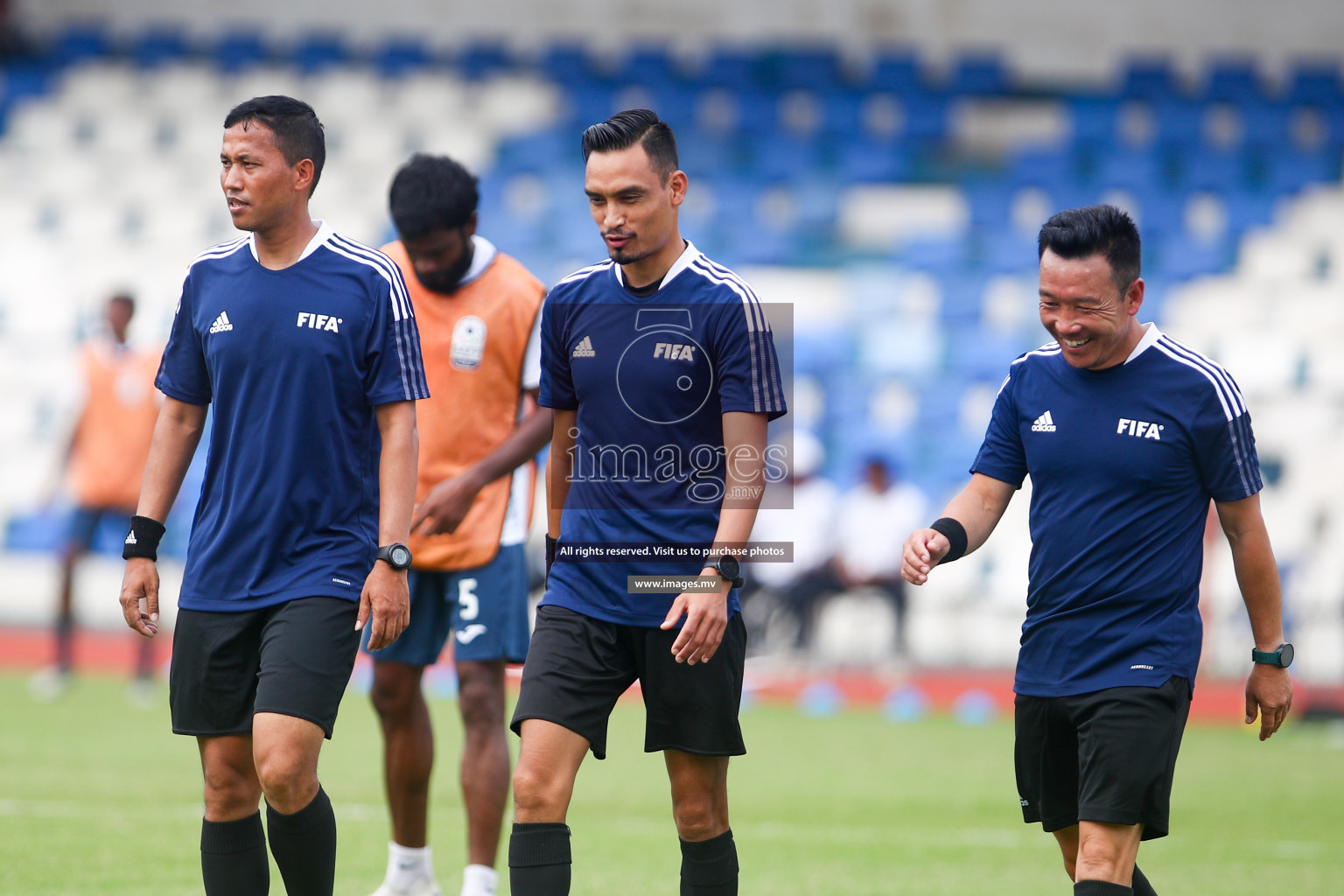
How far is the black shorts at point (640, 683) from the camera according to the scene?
175 inches

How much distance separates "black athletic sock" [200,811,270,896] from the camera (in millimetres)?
4383

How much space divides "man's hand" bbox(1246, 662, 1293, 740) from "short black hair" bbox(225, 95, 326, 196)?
303 centimetres

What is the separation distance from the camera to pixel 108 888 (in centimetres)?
573

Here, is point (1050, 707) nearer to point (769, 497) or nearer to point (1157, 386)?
Result: point (1157, 386)

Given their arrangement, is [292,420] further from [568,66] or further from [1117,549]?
[568,66]

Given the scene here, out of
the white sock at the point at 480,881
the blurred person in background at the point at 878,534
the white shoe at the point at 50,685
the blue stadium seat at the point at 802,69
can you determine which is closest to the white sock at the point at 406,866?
the white sock at the point at 480,881

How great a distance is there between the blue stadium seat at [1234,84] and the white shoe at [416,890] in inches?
646

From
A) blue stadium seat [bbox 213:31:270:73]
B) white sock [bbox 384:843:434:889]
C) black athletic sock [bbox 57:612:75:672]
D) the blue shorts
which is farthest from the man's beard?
blue stadium seat [bbox 213:31:270:73]

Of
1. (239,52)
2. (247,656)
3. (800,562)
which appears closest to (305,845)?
(247,656)

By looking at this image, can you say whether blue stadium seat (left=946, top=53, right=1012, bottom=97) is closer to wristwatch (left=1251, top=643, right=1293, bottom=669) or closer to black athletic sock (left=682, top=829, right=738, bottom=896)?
wristwatch (left=1251, top=643, right=1293, bottom=669)

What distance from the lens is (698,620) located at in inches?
169

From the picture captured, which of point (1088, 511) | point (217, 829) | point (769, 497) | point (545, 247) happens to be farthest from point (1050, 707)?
point (545, 247)

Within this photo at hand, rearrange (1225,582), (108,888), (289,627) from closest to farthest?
(289,627)
(108,888)
(1225,582)

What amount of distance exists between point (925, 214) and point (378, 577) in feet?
50.8
